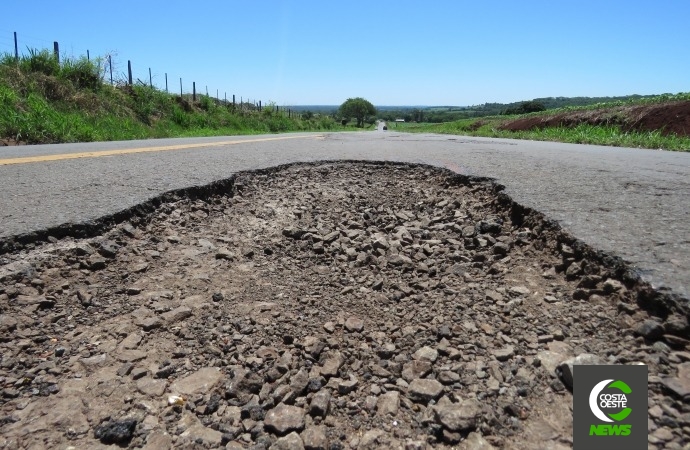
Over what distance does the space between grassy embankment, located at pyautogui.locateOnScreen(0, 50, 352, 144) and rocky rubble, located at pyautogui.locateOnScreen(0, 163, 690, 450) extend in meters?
7.36

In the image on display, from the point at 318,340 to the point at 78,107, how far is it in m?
11.9

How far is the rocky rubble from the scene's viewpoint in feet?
4.15

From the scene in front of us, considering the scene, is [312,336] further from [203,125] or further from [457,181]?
[203,125]

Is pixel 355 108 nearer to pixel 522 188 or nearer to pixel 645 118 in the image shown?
pixel 645 118

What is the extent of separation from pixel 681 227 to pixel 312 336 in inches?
76.4

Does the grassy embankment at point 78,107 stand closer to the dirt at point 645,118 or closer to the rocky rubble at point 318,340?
the rocky rubble at point 318,340

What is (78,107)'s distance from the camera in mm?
10891

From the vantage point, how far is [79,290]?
1990mm

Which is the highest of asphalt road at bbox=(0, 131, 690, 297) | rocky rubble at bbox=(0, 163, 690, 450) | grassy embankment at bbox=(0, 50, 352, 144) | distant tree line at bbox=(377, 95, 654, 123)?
distant tree line at bbox=(377, 95, 654, 123)

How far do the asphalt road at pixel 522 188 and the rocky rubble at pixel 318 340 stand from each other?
0.19m

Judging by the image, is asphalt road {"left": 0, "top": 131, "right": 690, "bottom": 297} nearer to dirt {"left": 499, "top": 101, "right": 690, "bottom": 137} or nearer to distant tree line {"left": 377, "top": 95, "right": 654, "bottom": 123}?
dirt {"left": 499, "top": 101, "right": 690, "bottom": 137}

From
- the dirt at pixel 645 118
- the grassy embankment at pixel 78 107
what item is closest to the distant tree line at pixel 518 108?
the dirt at pixel 645 118

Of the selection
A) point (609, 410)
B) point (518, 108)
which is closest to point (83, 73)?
point (609, 410)

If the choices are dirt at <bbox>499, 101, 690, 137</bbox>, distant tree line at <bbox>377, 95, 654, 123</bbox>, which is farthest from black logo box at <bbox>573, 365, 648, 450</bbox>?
distant tree line at <bbox>377, 95, 654, 123</bbox>
